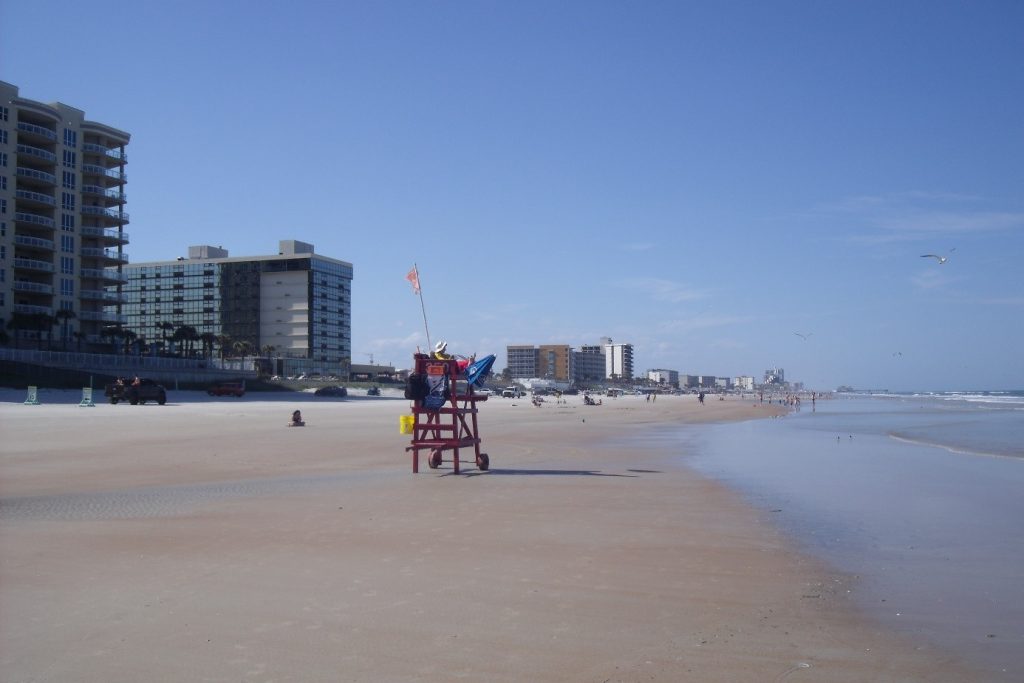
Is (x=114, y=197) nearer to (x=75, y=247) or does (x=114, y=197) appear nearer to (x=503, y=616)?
(x=75, y=247)

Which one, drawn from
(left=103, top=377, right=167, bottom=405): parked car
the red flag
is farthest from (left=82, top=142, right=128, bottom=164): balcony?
the red flag

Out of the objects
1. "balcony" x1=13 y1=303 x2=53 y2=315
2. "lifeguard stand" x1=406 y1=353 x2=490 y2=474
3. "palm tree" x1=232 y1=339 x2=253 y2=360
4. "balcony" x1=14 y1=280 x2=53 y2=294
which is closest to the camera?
"lifeguard stand" x1=406 y1=353 x2=490 y2=474

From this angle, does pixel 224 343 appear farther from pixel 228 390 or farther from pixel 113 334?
pixel 228 390

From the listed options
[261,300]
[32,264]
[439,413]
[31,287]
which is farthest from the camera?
[261,300]

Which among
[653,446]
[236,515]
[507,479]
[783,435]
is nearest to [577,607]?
[236,515]

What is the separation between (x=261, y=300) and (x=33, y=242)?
239 feet

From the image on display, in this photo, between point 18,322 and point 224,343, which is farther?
point 224,343

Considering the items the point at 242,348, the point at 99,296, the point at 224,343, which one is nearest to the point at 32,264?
the point at 99,296

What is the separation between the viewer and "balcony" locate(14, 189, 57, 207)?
74250 millimetres

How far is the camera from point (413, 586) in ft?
23.2

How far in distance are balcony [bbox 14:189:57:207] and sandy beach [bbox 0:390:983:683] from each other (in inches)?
2865

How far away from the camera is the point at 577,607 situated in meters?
6.51

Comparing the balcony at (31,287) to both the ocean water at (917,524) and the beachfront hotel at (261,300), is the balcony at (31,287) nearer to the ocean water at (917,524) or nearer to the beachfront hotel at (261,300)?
the beachfront hotel at (261,300)

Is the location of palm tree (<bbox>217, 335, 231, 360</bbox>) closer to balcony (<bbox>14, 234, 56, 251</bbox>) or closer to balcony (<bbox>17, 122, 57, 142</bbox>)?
balcony (<bbox>14, 234, 56, 251</bbox>)
